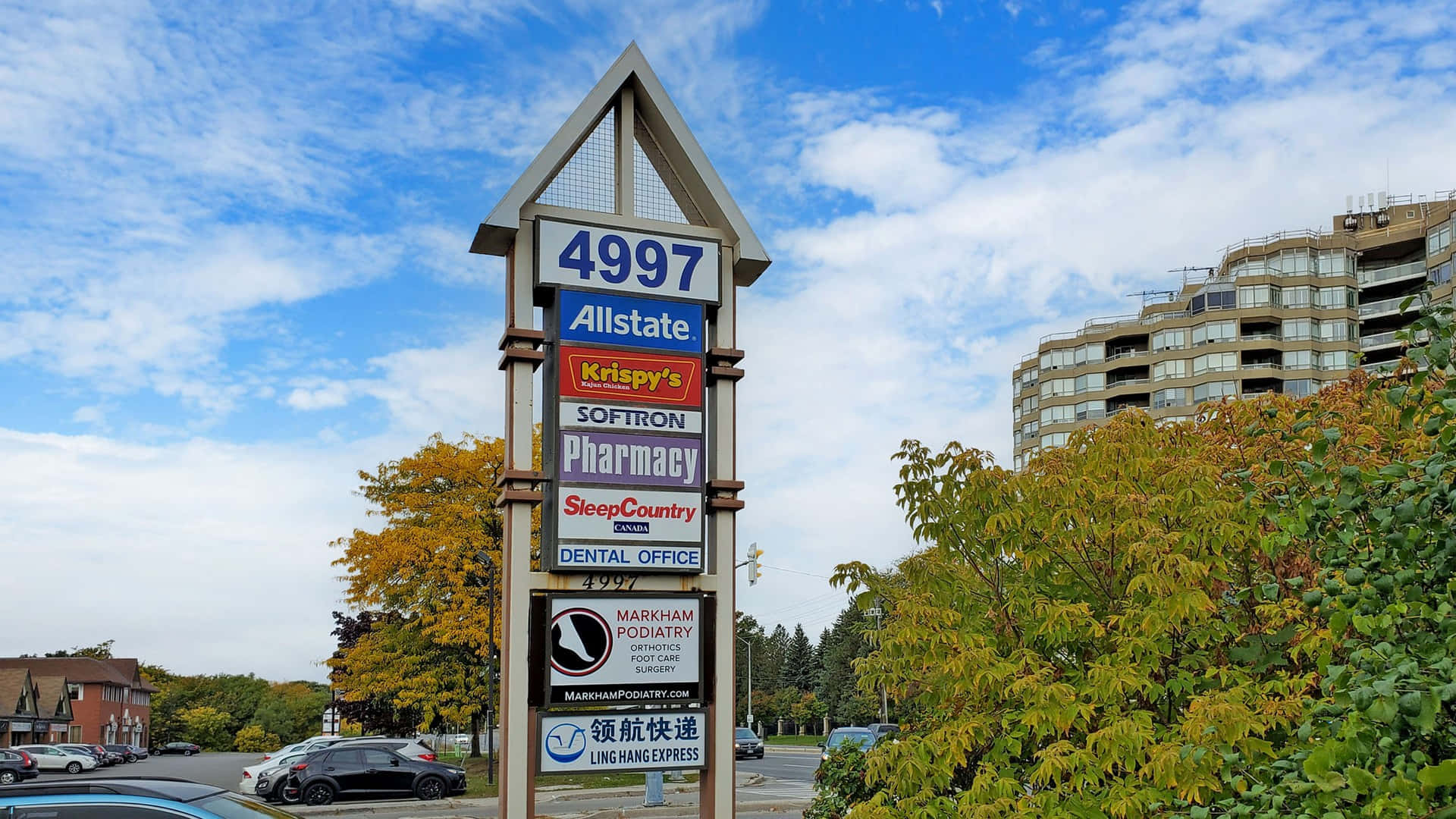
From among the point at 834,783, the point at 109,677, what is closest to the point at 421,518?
the point at 834,783

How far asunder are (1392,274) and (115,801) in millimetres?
100678

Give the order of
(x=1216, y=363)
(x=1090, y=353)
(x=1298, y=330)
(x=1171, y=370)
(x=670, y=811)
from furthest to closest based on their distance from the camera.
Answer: (x=1090, y=353), (x=1171, y=370), (x=1216, y=363), (x=1298, y=330), (x=670, y=811)

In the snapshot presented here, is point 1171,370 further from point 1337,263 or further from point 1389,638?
point 1389,638

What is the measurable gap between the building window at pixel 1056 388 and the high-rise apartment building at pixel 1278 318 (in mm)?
1946

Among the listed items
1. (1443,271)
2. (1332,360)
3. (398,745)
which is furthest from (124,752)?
(1443,271)

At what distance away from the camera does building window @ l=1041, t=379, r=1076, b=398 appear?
10106 centimetres

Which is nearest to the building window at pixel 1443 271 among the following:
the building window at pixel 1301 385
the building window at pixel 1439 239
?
the building window at pixel 1439 239

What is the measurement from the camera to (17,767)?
1732 inches

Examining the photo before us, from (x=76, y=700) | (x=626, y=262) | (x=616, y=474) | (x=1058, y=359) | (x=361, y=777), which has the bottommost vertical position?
(x=76, y=700)

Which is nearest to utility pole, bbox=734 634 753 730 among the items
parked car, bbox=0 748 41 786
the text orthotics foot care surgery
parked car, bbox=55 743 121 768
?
parked car, bbox=0 748 41 786

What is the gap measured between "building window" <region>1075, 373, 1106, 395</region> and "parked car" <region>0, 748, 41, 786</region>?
260 ft

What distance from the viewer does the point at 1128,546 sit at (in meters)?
8.65

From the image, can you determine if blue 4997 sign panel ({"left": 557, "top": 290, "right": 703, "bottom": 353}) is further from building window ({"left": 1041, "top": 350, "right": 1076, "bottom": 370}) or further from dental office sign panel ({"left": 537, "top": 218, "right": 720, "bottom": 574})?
building window ({"left": 1041, "top": 350, "right": 1076, "bottom": 370})

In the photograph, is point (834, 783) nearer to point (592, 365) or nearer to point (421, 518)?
point (592, 365)
